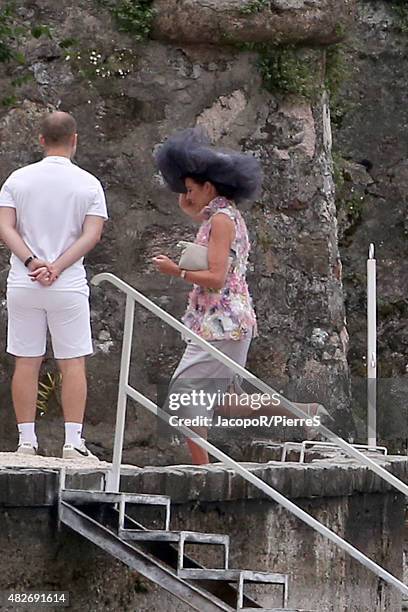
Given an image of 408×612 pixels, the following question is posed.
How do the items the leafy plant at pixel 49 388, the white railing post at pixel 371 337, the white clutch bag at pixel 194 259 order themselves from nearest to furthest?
the white clutch bag at pixel 194 259 < the white railing post at pixel 371 337 < the leafy plant at pixel 49 388

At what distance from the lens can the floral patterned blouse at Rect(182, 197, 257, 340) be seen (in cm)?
788

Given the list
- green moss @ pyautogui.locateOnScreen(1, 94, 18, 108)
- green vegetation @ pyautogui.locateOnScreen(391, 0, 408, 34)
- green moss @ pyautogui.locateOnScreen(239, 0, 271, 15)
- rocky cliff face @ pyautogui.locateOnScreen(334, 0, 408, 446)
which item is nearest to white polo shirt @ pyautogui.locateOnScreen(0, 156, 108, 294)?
green moss @ pyautogui.locateOnScreen(1, 94, 18, 108)

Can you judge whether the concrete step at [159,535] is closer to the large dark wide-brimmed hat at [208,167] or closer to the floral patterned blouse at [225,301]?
the floral patterned blouse at [225,301]

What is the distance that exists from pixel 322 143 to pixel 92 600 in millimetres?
4537

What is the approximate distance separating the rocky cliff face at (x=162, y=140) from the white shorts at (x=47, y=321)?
6.99ft

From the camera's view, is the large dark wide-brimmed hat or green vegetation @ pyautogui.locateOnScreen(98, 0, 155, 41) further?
green vegetation @ pyautogui.locateOnScreen(98, 0, 155, 41)

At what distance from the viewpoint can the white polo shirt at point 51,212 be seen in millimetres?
7930

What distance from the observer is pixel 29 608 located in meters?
6.81

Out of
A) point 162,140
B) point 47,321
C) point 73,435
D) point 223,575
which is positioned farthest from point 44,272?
point 162,140

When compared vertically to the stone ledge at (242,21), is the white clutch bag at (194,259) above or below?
below

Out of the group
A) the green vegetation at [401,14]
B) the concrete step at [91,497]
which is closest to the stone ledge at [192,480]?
the concrete step at [91,497]

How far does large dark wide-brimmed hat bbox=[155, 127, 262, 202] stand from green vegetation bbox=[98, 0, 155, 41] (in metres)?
2.43

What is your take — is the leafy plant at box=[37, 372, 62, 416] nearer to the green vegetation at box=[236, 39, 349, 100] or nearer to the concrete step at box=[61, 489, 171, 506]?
the green vegetation at box=[236, 39, 349, 100]

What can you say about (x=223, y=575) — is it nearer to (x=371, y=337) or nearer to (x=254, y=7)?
(x=371, y=337)
